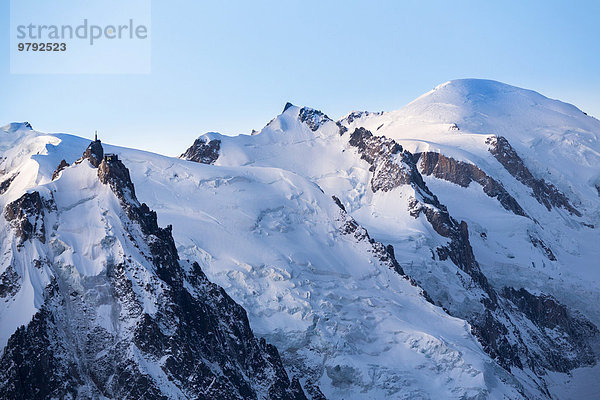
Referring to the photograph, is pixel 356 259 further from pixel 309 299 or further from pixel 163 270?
pixel 163 270

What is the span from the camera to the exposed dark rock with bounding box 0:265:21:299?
11219 centimetres

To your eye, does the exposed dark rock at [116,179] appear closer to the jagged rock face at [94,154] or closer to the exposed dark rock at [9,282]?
the jagged rock face at [94,154]

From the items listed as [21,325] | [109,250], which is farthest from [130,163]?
[21,325]

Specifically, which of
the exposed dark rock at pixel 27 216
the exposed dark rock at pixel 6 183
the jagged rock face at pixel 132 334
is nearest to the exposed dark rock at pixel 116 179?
the jagged rock face at pixel 132 334

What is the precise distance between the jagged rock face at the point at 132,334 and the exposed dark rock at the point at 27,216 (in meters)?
0.15

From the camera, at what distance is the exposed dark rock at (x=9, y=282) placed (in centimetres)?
Result: 11219

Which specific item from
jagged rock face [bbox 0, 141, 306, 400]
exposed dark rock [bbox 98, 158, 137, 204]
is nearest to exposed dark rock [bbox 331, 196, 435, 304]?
jagged rock face [bbox 0, 141, 306, 400]

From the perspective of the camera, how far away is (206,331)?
12175 centimetres

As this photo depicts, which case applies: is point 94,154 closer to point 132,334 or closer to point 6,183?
point 132,334

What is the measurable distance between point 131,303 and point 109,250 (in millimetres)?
8621

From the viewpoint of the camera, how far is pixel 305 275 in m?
159

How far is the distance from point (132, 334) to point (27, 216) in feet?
67.2

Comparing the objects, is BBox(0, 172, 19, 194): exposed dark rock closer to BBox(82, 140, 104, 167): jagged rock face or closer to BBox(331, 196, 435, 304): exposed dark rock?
BBox(82, 140, 104, 167): jagged rock face

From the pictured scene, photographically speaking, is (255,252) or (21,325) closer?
(21,325)
